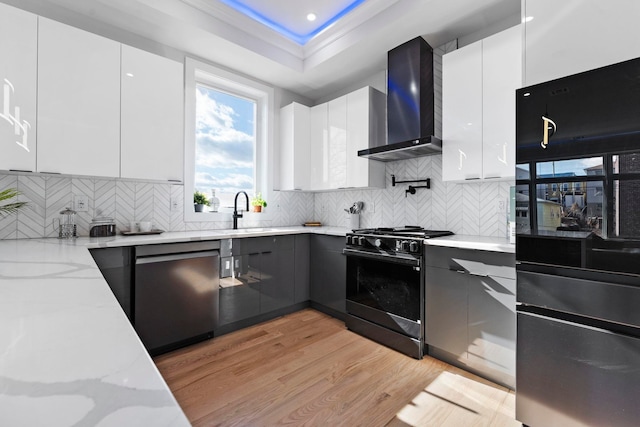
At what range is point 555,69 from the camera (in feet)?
4.96

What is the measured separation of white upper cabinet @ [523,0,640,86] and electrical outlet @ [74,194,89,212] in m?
3.22

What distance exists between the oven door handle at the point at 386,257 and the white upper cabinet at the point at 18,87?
96.0 inches

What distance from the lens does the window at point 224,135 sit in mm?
3119

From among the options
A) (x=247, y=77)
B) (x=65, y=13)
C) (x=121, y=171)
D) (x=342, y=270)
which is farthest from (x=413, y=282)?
(x=65, y=13)

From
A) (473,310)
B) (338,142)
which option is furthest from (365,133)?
(473,310)

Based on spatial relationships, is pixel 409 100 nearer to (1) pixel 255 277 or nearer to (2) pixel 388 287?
(2) pixel 388 287

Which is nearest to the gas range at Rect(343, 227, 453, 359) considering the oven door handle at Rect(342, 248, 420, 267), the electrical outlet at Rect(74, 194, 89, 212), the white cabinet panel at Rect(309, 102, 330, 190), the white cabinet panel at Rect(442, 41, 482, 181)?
the oven door handle at Rect(342, 248, 420, 267)

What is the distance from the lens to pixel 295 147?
3680mm

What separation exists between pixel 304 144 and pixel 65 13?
2.39 metres

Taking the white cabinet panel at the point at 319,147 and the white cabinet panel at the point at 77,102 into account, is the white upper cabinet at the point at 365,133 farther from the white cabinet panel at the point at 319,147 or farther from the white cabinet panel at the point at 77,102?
the white cabinet panel at the point at 77,102

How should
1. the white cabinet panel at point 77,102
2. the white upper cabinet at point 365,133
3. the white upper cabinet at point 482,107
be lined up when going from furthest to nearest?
the white upper cabinet at point 365,133 → the white upper cabinet at point 482,107 → the white cabinet panel at point 77,102

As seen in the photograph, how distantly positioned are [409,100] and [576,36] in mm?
1413

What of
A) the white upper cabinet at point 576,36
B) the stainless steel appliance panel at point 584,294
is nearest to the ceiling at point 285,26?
the white upper cabinet at point 576,36

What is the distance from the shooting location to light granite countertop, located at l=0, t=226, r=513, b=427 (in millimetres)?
315
